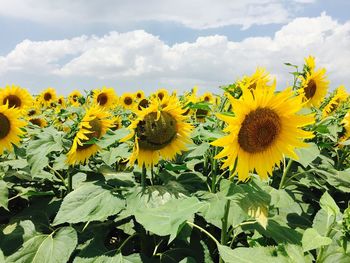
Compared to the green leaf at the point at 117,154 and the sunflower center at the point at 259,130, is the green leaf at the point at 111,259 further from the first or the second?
the sunflower center at the point at 259,130

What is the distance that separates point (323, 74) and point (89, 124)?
3.14 meters

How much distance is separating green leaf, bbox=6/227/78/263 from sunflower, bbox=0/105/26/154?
1428mm

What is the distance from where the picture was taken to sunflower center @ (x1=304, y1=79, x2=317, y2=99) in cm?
496

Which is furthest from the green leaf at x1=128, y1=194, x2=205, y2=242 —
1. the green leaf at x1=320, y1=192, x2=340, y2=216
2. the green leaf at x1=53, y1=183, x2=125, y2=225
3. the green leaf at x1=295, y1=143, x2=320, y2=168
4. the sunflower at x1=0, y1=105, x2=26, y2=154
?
the sunflower at x1=0, y1=105, x2=26, y2=154

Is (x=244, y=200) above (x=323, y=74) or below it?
below

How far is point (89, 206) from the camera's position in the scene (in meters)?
2.55

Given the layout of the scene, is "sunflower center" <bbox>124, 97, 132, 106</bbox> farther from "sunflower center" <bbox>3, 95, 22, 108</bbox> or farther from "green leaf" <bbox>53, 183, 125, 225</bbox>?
"green leaf" <bbox>53, 183, 125, 225</bbox>

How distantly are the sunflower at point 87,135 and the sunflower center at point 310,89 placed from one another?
102 inches

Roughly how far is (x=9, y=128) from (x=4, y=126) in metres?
0.06

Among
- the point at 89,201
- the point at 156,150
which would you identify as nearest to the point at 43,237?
the point at 89,201

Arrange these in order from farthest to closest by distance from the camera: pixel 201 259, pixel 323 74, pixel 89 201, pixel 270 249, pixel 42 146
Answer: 1. pixel 323 74
2. pixel 42 146
3. pixel 201 259
4. pixel 89 201
5. pixel 270 249

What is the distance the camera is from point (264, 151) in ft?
7.94

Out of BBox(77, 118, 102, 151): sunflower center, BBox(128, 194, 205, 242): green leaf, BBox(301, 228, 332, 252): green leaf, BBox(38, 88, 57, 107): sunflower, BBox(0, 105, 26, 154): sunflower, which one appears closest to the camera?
BBox(301, 228, 332, 252): green leaf

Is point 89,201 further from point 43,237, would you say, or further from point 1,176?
point 1,176
